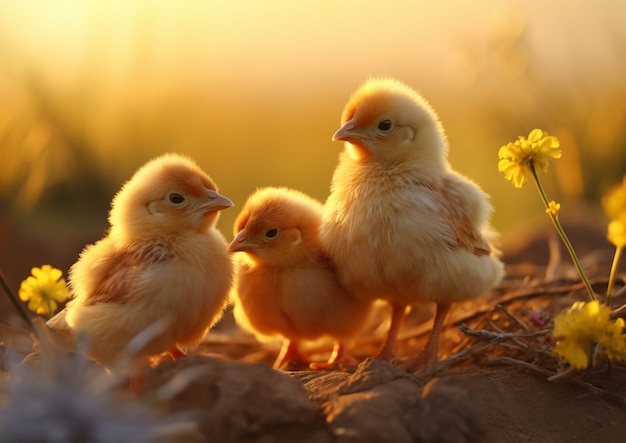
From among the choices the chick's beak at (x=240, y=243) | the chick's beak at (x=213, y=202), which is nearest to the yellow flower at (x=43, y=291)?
the chick's beak at (x=213, y=202)

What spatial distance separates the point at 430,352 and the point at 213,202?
1326 millimetres

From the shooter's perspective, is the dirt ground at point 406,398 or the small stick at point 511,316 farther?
the small stick at point 511,316

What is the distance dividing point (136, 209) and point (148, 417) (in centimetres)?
127

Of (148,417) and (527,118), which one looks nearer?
(148,417)

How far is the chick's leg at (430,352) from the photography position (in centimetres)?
345

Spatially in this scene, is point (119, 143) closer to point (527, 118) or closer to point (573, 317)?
point (527, 118)

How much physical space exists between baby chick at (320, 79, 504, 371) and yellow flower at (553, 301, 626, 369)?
71 centimetres

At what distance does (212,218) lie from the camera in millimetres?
3232

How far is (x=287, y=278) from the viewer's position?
355 cm

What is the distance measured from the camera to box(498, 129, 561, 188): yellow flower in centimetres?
295

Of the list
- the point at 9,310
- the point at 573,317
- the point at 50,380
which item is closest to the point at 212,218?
the point at 50,380

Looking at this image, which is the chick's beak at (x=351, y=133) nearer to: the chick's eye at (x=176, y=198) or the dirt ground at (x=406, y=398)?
the chick's eye at (x=176, y=198)

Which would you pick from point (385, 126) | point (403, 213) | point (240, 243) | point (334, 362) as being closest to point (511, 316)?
point (403, 213)

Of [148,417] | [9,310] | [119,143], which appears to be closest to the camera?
[148,417]
